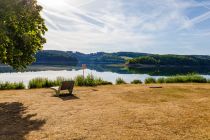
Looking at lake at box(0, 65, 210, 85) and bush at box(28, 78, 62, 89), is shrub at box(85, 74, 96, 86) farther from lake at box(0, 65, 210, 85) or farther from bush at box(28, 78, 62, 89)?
lake at box(0, 65, 210, 85)

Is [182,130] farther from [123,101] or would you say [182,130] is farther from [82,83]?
[82,83]

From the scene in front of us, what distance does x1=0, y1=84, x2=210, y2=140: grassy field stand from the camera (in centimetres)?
1001

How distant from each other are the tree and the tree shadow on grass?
303 cm

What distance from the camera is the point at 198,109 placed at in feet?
46.5

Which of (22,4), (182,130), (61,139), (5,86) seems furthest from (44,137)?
(5,86)

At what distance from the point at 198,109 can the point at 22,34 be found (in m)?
9.28

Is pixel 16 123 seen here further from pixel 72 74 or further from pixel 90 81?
pixel 72 74

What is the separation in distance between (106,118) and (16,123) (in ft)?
10.9

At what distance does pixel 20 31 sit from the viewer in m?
16.2

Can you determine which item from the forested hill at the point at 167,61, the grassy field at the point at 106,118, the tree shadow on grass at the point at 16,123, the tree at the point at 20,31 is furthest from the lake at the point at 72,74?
the forested hill at the point at 167,61

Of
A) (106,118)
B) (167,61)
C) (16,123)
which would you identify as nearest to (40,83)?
(16,123)

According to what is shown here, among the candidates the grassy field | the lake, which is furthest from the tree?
the lake

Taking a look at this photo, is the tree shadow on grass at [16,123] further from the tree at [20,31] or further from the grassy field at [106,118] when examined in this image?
the tree at [20,31]

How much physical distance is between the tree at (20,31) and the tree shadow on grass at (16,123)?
3.03m
